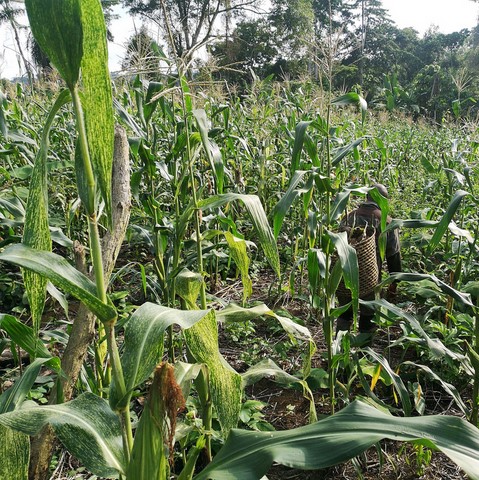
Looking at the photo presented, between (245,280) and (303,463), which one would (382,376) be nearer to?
(245,280)

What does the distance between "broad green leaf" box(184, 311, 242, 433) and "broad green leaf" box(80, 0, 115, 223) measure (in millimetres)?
483

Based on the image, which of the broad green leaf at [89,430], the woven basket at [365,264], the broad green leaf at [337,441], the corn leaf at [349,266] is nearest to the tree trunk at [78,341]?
the broad green leaf at [89,430]

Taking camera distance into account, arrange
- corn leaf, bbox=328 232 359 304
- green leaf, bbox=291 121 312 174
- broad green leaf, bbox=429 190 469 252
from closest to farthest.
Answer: corn leaf, bbox=328 232 359 304 → broad green leaf, bbox=429 190 469 252 → green leaf, bbox=291 121 312 174

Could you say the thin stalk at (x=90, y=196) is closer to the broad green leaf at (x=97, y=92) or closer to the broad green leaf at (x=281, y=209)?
the broad green leaf at (x=97, y=92)

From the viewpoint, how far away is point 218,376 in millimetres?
1223

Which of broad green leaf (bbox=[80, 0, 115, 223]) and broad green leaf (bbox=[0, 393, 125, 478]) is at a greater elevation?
broad green leaf (bbox=[80, 0, 115, 223])


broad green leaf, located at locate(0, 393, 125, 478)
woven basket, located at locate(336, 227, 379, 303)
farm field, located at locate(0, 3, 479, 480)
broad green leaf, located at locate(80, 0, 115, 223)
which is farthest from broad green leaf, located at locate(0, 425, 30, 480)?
woven basket, located at locate(336, 227, 379, 303)

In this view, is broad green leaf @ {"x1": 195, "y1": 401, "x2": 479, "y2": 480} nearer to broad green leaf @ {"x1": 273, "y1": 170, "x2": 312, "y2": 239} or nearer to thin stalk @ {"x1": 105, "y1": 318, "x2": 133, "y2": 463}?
thin stalk @ {"x1": 105, "y1": 318, "x2": 133, "y2": 463}

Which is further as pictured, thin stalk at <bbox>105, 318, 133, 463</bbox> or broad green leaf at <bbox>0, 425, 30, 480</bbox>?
broad green leaf at <bbox>0, 425, 30, 480</bbox>

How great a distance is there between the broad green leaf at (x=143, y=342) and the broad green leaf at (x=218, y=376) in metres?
0.22

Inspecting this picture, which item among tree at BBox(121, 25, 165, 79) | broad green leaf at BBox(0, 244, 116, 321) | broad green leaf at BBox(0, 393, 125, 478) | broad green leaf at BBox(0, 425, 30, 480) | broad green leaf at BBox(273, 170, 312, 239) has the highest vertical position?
tree at BBox(121, 25, 165, 79)

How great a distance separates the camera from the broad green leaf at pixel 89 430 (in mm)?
953

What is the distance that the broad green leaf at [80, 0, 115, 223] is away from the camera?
0.77 m

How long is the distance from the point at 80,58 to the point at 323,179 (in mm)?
1443
